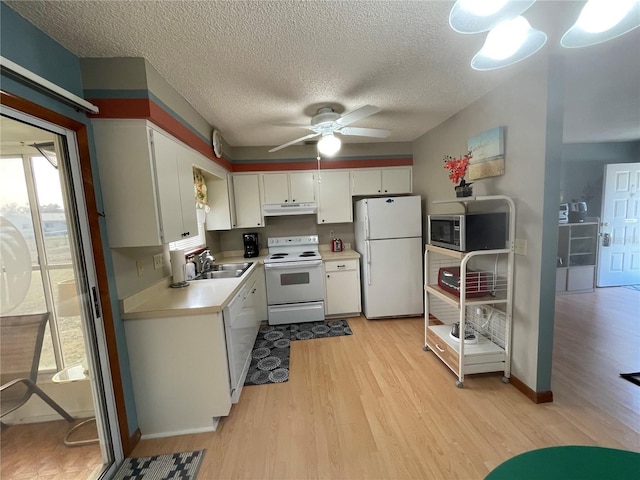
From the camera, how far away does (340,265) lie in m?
3.45

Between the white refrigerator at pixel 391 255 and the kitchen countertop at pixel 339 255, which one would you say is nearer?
the white refrigerator at pixel 391 255

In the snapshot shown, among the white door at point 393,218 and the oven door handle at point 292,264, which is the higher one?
the white door at point 393,218

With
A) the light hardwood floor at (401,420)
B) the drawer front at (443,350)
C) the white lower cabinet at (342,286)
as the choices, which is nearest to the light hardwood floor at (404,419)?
the light hardwood floor at (401,420)

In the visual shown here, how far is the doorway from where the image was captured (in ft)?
4.17

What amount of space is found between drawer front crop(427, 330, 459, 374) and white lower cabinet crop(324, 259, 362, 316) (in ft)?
3.70

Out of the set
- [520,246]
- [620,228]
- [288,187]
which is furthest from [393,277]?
[620,228]

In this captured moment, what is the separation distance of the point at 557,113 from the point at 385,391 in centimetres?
237

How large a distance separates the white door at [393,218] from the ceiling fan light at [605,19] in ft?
7.52

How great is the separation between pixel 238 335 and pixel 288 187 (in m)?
2.19

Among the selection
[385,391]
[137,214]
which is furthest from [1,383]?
[385,391]

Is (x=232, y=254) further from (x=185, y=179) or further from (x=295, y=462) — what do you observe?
(x=295, y=462)

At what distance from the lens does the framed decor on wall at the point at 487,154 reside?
2070mm

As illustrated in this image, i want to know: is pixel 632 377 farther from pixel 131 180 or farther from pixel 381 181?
pixel 131 180

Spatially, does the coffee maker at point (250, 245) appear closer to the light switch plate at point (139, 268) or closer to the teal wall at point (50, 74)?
the light switch plate at point (139, 268)
